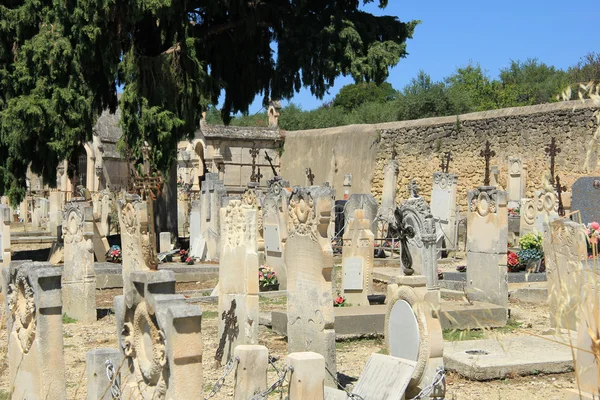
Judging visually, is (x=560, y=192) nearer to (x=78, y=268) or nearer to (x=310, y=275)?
(x=78, y=268)

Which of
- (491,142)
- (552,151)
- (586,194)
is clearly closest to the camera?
(586,194)

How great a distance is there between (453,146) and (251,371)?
20815 mm

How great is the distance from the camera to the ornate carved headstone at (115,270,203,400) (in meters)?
4.18

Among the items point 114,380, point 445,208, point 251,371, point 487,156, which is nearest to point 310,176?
point 487,156

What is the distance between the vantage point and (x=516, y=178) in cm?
2300

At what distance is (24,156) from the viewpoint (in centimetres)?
1772

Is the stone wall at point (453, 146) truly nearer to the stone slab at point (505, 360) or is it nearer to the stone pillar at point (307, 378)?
the stone slab at point (505, 360)

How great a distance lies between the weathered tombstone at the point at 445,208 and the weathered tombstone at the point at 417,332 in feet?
39.6

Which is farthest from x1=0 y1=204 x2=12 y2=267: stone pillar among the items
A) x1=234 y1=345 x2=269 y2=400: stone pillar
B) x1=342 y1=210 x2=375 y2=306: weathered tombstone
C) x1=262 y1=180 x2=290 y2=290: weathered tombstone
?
x1=234 y1=345 x2=269 y2=400: stone pillar

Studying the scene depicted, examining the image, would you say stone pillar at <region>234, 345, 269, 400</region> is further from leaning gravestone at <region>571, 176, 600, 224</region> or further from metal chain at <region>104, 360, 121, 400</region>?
leaning gravestone at <region>571, 176, 600, 224</region>

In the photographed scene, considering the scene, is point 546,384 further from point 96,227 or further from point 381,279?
point 96,227

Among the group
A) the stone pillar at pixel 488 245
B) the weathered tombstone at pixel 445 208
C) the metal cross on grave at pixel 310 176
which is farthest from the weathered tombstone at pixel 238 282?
the metal cross on grave at pixel 310 176

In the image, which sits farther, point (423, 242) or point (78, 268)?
point (78, 268)

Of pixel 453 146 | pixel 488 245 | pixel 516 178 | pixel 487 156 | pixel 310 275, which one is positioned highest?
pixel 453 146
